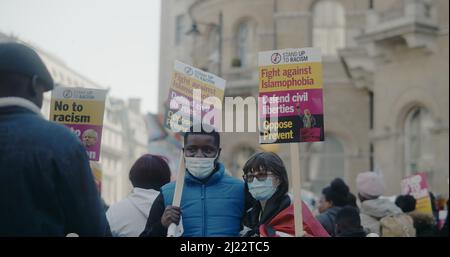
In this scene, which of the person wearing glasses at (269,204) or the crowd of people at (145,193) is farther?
the person wearing glasses at (269,204)

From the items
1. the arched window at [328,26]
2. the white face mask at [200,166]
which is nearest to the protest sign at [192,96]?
the white face mask at [200,166]

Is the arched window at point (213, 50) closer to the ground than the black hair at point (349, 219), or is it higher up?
higher up

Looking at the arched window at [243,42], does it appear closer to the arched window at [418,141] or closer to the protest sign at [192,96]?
the arched window at [418,141]

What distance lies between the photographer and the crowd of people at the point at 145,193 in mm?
3943

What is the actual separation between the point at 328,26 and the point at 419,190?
20.4 metres

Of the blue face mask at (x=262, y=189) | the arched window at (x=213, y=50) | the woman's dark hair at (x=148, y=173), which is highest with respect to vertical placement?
the arched window at (x=213, y=50)

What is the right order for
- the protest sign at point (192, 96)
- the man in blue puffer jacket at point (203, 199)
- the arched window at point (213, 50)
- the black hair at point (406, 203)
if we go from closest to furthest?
the man in blue puffer jacket at point (203, 199) → the protest sign at point (192, 96) → the black hair at point (406, 203) → the arched window at point (213, 50)

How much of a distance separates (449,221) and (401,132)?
592 inches

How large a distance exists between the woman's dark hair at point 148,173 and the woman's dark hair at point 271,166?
0.96m

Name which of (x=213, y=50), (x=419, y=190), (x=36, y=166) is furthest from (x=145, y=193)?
(x=213, y=50)

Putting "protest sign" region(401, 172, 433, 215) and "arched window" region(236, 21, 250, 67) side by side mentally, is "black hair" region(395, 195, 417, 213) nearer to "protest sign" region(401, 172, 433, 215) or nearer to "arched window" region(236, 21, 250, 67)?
"protest sign" region(401, 172, 433, 215)

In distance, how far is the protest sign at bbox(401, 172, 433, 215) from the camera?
11.7m
